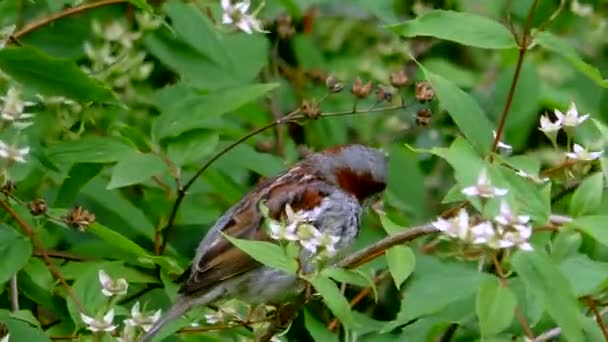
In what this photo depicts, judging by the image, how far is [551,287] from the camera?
3020mm

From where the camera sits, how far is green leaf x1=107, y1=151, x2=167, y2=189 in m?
3.93

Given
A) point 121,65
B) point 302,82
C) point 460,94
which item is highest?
point 460,94

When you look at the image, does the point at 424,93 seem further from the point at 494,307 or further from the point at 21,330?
the point at 21,330

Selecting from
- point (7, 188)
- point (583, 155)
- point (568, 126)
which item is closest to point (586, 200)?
point (583, 155)

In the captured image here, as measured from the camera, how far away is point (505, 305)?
3.07 meters

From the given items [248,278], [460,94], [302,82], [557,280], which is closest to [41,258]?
[248,278]

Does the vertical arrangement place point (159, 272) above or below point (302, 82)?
above

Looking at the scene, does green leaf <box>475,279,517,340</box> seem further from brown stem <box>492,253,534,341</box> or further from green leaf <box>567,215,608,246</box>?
green leaf <box>567,215,608,246</box>

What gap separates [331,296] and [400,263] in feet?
0.68

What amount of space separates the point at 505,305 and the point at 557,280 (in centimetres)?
12

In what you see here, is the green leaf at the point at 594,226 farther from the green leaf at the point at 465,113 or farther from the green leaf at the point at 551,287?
the green leaf at the point at 465,113

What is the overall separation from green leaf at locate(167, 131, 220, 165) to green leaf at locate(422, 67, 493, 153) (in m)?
0.81

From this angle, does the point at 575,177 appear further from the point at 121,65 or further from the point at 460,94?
the point at 121,65

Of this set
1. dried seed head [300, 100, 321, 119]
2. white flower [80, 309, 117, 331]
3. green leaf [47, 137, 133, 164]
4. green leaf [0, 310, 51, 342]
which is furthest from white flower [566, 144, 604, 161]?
green leaf [0, 310, 51, 342]
